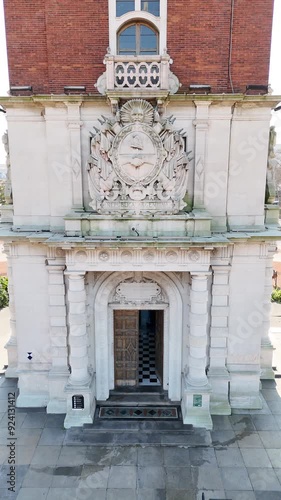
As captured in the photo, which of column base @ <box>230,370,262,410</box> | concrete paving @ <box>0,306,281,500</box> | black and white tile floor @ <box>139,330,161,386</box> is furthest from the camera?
black and white tile floor @ <box>139,330,161,386</box>

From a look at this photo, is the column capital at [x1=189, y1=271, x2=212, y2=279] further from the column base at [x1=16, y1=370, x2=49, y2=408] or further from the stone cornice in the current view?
the column base at [x1=16, y1=370, x2=49, y2=408]

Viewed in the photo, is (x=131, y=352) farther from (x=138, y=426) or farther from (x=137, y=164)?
(x=137, y=164)

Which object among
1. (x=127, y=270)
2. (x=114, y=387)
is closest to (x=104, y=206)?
(x=127, y=270)

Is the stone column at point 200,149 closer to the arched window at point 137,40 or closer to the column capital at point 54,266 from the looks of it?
the arched window at point 137,40

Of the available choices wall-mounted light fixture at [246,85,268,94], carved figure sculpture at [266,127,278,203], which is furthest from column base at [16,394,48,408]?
wall-mounted light fixture at [246,85,268,94]

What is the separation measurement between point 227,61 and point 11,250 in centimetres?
852

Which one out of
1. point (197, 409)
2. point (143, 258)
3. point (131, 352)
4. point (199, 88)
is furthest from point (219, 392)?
point (199, 88)

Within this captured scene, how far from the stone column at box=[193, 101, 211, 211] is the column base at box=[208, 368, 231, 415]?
206 inches

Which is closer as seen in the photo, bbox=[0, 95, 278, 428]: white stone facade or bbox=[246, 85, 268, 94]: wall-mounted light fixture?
bbox=[0, 95, 278, 428]: white stone facade

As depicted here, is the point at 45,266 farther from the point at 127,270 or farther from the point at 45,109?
the point at 45,109

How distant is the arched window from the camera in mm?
10711

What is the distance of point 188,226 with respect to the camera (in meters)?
10.5

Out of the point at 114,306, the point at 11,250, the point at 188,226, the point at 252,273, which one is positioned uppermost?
the point at 188,226

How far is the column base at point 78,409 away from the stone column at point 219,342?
3.86 m
